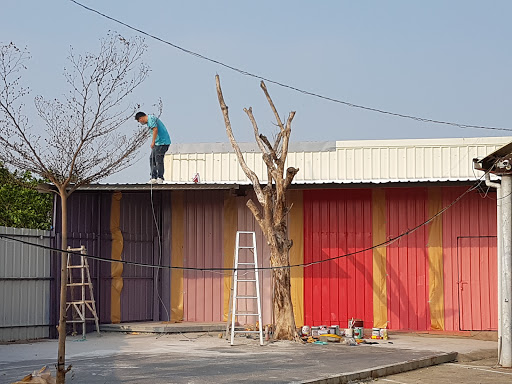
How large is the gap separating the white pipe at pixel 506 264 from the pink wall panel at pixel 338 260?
5.33 m

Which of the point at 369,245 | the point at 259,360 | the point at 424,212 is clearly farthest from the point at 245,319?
the point at 259,360

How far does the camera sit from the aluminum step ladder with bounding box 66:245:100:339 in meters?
17.5

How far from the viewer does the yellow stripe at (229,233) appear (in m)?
20.0

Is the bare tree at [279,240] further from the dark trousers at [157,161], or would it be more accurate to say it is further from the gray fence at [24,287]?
the gray fence at [24,287]

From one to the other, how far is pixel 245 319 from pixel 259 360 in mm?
6152

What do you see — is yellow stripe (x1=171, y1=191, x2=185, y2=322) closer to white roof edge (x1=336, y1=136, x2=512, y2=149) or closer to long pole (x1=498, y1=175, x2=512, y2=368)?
white roof edge (x1=336, y1=136, x2=512, y2=149)

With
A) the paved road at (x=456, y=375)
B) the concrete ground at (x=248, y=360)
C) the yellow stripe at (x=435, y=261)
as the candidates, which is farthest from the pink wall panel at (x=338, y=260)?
the paved road at (x=456, y=375)

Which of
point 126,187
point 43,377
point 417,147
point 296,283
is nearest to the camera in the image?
point 43,377

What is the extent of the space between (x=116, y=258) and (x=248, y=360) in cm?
684

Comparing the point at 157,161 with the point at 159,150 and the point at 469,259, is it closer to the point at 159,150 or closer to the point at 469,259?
the point at 159,150

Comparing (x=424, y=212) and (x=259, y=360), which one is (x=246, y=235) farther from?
(x=259, y=360)

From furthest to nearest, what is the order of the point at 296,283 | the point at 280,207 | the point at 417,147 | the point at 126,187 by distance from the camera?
the point at 417,147 → the point at 296,283 → the point at 126,187 → the point at 280,207

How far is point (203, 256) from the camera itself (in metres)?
20.2

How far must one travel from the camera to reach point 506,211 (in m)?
14.3
